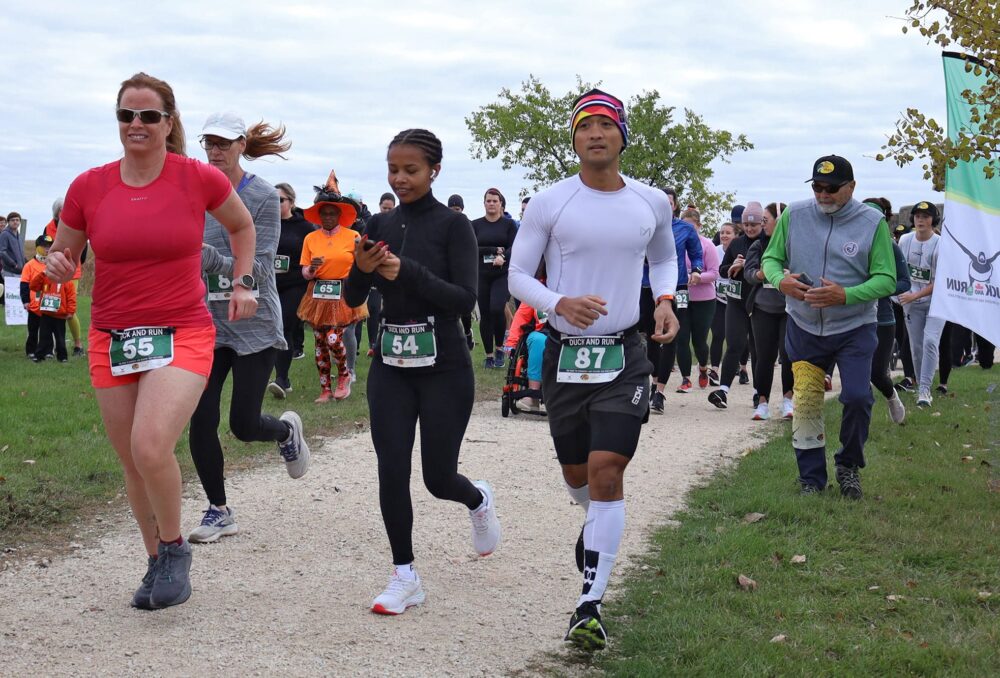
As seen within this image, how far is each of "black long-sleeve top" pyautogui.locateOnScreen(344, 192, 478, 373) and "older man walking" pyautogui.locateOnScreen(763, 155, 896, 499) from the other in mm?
2872

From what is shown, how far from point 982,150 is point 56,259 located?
5.24 m

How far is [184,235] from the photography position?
4633 millimetres

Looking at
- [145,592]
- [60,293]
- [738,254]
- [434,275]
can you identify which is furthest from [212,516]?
[60,293]

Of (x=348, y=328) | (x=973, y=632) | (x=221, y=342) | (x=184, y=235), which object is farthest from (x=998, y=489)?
(x=348, y=328)

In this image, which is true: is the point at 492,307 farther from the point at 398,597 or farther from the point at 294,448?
the point at 398,597

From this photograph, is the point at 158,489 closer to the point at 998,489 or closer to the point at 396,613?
the point at 396,613

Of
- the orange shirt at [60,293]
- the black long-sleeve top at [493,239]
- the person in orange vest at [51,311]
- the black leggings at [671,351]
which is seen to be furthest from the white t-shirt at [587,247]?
the orange shirt at [60,293]

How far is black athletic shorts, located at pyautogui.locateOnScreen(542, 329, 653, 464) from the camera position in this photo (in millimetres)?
4527

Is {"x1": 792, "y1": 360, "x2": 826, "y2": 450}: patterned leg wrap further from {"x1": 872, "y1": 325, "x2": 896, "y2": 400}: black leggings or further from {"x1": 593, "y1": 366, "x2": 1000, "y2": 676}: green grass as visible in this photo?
{"x1": 872, "y1": 325, "x2": 896, "y2": 400}: black leggings

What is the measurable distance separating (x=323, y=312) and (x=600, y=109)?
23.6 ft

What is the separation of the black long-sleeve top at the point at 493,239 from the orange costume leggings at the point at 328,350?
9.76ft

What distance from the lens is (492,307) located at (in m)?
14.3

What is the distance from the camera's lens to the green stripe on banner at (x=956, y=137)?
717cm

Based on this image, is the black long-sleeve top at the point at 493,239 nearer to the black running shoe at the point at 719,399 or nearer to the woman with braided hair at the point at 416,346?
the black running shoe at the point at 719,399
